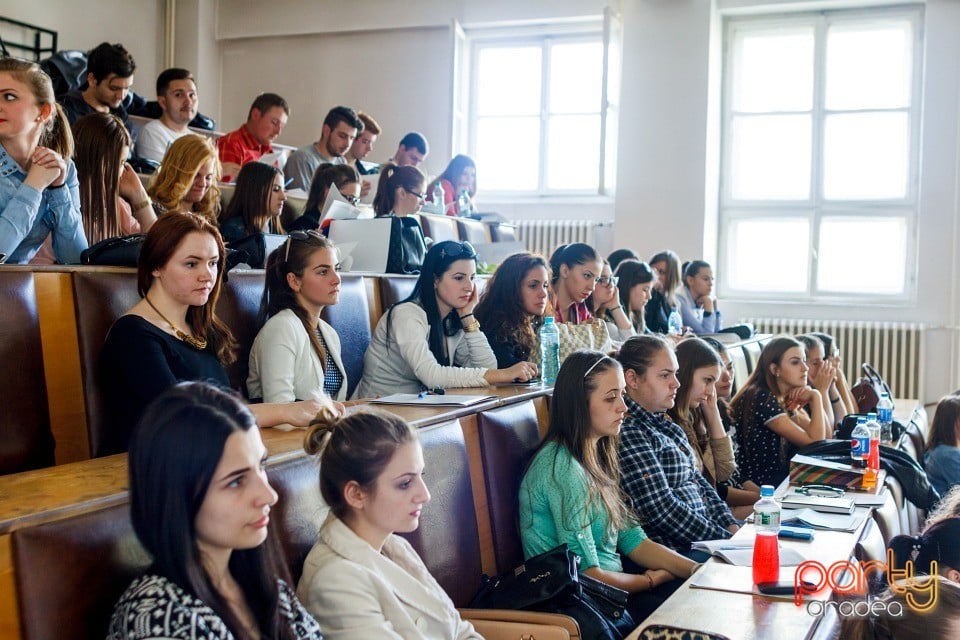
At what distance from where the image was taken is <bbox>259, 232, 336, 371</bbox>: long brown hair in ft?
8.49

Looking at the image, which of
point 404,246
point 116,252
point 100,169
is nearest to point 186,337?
point 116,252

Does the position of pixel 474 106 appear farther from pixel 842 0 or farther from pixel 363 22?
pixel 842 0

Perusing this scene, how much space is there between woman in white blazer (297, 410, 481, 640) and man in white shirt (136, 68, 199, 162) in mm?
3378

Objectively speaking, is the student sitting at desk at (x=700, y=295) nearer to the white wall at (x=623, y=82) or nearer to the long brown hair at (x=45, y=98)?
the white wall at (x=623, y=82)

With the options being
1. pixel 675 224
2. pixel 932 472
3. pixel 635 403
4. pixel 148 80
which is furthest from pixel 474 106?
pixel 635 403

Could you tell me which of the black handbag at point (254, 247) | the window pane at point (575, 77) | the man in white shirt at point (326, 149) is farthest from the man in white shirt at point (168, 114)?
the window pane at point (575, 77)

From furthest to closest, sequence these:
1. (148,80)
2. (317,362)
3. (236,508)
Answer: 1. (148,80)
2. (317,362)
3. (236,508)

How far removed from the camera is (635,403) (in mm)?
2865

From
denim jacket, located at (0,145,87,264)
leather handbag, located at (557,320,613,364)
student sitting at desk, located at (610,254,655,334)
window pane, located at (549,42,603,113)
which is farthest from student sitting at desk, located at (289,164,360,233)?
window pane, located at (549,42,603,113)

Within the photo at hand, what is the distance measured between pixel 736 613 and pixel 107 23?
7021 millimetres

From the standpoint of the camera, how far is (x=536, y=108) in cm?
799

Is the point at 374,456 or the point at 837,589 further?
the point at 837,589

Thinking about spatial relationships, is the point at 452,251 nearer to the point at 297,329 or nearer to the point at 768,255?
the point at 297,329

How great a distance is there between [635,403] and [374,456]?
1398 millimetres
